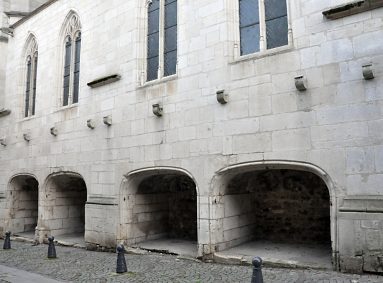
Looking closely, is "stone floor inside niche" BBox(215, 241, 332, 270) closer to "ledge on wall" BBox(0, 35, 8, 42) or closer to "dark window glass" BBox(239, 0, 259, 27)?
"dark window glass" BBox(239, 0, 259, 27)

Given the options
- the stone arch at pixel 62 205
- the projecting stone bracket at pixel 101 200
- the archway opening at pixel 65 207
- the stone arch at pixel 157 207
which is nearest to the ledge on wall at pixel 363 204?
the stone arch at pixel 157 207

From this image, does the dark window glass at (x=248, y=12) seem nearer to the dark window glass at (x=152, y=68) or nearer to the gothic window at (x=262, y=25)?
the gothic window at (x=262, y=25)

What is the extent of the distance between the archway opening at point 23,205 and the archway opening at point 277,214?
7996 mm

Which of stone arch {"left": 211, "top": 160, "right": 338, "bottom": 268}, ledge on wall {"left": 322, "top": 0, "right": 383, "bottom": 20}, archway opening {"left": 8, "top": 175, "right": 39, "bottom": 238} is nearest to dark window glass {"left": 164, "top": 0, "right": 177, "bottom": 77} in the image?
stone arch {"left": 211, "top": 160, "right": 338, "bottom": 268}

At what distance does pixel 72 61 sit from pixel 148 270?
716 cm

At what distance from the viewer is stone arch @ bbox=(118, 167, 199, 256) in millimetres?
8789

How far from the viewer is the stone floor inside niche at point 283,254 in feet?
20.9

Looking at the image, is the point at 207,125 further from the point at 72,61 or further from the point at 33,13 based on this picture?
the point at 33,13

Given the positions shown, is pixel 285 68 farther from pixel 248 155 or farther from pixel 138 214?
pixel 138 214

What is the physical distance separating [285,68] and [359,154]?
1962 mm

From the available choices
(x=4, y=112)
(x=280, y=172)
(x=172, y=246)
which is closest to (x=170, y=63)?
(x=280, y=172)

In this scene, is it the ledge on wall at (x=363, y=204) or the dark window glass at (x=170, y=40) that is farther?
the dark window glass at (x=170, y=40)

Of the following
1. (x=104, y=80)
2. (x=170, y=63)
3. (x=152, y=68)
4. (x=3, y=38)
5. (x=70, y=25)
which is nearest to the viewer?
(x=170, y=63)

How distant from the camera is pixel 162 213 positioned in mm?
9906
